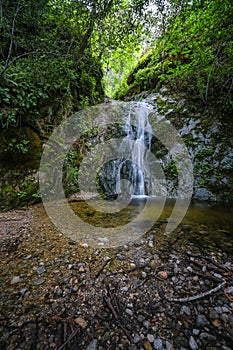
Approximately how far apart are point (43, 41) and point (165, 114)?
638 centimetres

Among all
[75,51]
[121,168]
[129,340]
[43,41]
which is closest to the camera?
[129,340]

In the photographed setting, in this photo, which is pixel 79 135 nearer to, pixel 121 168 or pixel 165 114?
pixel 121 168

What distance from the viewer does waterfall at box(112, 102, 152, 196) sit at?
7652 millimetres

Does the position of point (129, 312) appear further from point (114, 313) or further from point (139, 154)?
point (139, 154)

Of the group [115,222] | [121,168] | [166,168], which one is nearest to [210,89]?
[166,168]

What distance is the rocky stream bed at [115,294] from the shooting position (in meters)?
1.17

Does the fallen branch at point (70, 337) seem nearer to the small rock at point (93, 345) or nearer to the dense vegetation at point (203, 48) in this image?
the small rock at point (93, 345)

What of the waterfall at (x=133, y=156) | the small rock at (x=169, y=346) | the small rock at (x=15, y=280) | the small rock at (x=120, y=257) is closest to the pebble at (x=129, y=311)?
the small rock at (x=169, y=346)

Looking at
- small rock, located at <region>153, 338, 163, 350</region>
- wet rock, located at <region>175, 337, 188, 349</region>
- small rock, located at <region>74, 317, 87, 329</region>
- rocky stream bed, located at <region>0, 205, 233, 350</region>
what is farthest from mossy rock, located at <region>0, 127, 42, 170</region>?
wet rock, located at <region>175, 337, 188, 349</region>

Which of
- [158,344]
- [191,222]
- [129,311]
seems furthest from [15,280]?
[191,222]

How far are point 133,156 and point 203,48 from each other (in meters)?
4.99

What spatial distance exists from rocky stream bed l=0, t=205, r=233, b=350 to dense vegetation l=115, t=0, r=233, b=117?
221 inches

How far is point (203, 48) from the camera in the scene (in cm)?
561

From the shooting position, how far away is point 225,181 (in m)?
5.85
